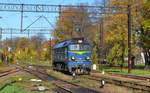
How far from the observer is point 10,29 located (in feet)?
194

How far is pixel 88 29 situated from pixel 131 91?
58502mm

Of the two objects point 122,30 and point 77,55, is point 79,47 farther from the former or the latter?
point 122,30

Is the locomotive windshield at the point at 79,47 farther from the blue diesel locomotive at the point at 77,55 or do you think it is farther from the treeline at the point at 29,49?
the treeline at the point at 29,49

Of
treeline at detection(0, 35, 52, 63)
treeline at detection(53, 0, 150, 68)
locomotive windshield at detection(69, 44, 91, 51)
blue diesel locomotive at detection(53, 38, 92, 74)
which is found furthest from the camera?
treeline at detection(0, 35, 52, 63)

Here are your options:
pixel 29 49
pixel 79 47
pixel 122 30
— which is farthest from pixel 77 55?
pixel 29 49

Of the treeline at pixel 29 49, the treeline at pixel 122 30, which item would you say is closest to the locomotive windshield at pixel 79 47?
the treeline at pixel 122 30

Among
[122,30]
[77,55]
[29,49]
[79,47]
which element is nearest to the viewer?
[77,55]

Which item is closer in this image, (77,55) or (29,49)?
(77,55)

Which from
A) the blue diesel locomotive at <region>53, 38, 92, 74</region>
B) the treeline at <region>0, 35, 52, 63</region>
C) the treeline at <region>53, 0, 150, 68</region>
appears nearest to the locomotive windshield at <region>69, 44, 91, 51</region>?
the blue diesel locomotive at <region>53, 38, 92, 74</region>

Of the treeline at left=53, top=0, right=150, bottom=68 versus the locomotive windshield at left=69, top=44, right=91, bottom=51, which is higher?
the treeline at left=53, top=0, right=150, bottom=68

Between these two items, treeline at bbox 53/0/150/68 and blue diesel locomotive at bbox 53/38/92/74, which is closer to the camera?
blue diesel locomotive at bbox 53/38/92/74

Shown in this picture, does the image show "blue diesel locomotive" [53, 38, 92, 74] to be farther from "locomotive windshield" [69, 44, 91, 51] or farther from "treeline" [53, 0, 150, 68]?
"treeline" [53, 0, 150, 68]

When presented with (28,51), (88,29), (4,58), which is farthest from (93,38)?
(28,51)

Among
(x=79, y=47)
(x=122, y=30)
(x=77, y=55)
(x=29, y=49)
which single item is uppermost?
(x=122, y=30)
